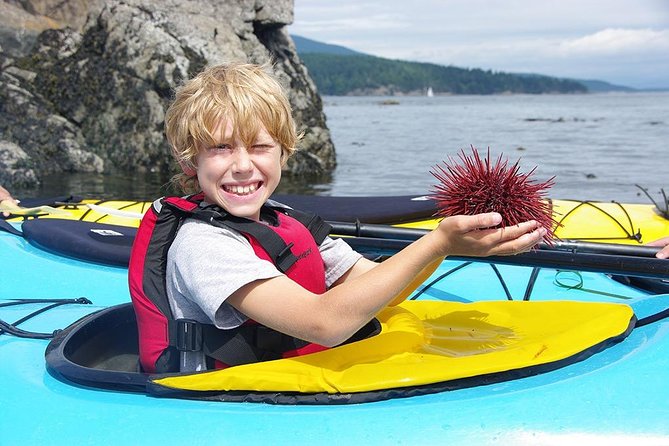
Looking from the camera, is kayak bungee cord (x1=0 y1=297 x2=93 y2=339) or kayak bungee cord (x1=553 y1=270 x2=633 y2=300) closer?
kayak bungee cord (x1=0 y1=297 x2=93 y2=339)

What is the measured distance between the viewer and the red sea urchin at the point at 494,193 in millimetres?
1536

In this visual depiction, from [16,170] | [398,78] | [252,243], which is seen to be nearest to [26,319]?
[252,243]

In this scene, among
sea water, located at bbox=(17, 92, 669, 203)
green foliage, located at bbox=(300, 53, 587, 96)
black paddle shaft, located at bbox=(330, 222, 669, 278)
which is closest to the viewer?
black paddle shaft, located at bbox=(330, 222, 669, 278)

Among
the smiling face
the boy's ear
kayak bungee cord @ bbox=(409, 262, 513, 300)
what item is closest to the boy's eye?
the smiling face

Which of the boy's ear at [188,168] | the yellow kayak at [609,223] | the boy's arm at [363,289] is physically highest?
the boy's ear at [188,168]

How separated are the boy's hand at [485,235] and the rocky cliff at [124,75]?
425 inches

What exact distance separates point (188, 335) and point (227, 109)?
0.56 metres

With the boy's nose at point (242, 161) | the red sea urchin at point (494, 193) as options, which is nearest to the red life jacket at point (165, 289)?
the boy's nose at point (242, 161)

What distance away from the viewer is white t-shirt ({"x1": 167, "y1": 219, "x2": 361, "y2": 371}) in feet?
5.26

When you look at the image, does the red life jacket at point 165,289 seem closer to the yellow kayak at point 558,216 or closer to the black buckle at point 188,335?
the black buckle at point 188,335

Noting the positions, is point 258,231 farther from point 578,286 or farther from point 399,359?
point 578,286

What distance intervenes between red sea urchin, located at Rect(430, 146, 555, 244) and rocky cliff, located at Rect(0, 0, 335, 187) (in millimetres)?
10697

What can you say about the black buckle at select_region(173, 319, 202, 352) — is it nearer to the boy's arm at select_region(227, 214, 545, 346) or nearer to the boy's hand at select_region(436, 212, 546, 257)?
the boy's arm at select_region(227, 214, 545, 346)

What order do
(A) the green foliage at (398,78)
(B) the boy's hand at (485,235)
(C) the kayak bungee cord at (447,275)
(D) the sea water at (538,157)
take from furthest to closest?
(A) the green foliage at (398,78) → (D) the sea water at (538,157) → (C) the kayak bungee cord at (447,275) → (B) the boy's hand at (485,235)
